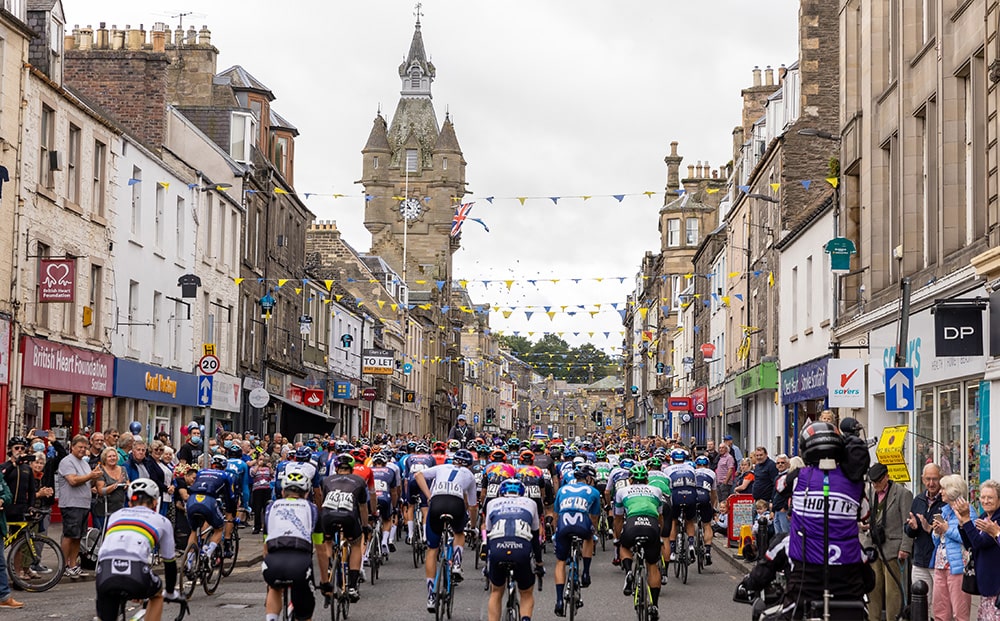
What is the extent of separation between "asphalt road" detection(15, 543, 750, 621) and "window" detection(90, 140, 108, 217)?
12.4 metres

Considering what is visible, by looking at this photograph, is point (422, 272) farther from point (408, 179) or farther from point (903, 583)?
point (903, 583)

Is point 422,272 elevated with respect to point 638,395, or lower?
elevated

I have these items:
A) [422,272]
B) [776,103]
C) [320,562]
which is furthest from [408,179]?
[320,562]

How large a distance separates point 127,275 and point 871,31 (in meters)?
17.2

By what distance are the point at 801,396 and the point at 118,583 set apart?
25292 millimetres

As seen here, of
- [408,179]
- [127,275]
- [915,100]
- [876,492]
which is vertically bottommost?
[876,492]

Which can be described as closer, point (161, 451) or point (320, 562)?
point (320, 562)

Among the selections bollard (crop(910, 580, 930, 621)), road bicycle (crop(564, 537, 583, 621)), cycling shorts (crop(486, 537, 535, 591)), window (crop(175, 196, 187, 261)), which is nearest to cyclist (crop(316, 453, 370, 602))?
road bicycle (crop(564, 537, 583, 621))

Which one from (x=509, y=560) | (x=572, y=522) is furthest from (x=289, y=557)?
(x=572, y=522)

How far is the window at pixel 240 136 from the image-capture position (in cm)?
4241

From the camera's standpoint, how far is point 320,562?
48.6 feet

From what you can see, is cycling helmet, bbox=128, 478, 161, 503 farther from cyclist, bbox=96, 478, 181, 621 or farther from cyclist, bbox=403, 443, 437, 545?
cyclist, bbox=403, 443, 437, 545

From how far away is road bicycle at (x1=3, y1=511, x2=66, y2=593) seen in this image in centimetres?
1666

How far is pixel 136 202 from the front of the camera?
3309 centimetres
